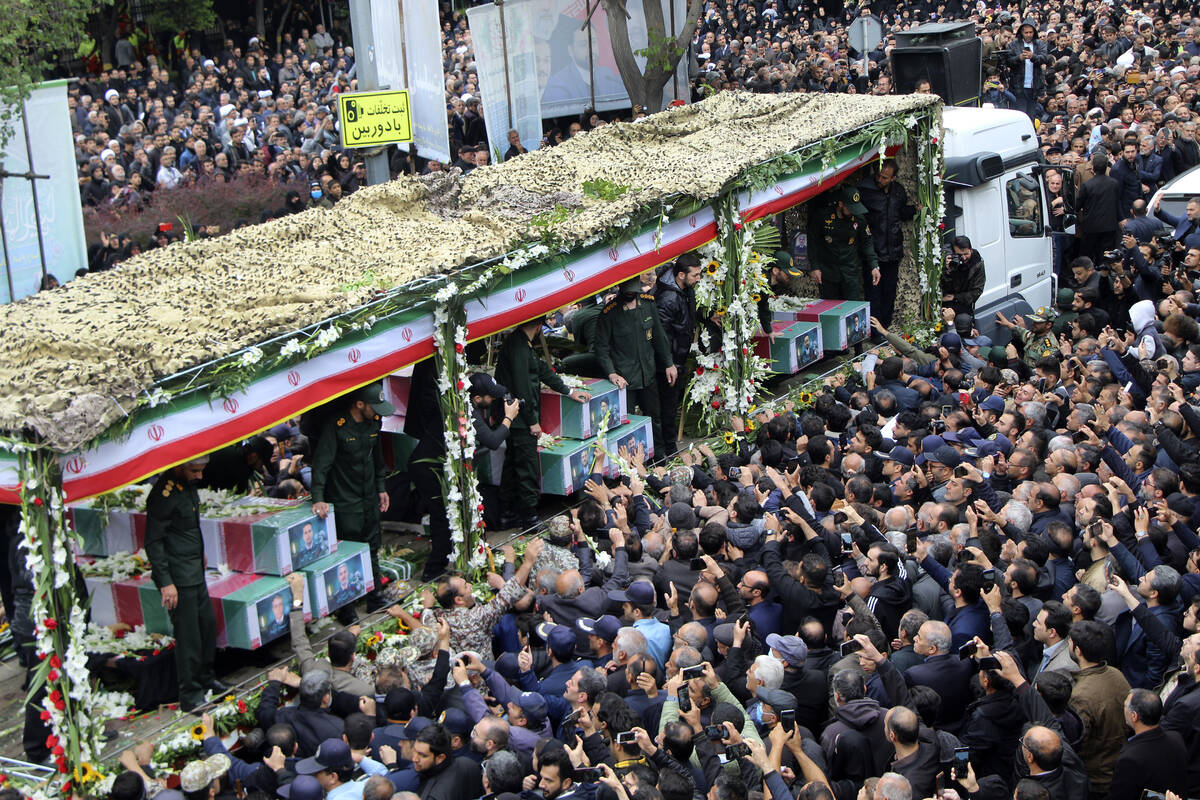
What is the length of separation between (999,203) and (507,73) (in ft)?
25.7

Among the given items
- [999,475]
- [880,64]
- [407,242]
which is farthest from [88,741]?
[880,64]

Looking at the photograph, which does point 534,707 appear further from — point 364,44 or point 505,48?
point 505,48

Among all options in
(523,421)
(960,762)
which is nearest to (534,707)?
(960,762)

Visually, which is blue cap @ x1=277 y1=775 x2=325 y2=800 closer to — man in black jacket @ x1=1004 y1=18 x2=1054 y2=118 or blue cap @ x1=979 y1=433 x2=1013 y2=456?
blue cap @ x1=979 y1=433 x2=1013 y2=456

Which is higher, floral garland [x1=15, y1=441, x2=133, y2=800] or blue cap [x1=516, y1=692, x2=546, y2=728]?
floral garland [x1=15, y1=441, x2=133, y2=800]

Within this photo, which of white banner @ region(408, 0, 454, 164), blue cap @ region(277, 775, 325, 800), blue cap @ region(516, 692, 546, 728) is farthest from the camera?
white banner @ region(408, 0, 454, 164)

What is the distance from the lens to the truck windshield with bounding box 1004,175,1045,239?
1561cm

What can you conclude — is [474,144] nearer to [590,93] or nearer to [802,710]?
[590,93]

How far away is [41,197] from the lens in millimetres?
16078

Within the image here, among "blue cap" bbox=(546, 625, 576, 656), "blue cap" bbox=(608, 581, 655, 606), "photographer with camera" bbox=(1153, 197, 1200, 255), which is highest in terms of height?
"photographer with camera" bbox=(1153, 197, 1200, 255)

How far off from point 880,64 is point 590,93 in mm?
6278

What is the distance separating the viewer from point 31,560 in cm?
750

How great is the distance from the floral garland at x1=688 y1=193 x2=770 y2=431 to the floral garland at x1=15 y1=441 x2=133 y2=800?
6.80m

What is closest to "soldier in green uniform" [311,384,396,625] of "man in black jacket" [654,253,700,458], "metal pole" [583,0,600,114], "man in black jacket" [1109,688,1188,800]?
"man in black jacket" [654,253,700,458]
